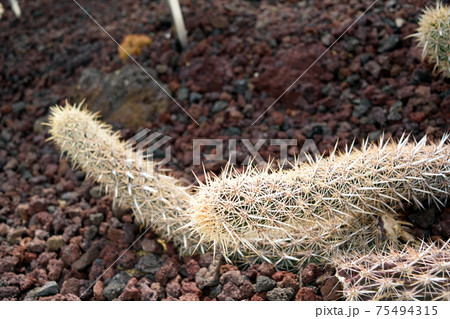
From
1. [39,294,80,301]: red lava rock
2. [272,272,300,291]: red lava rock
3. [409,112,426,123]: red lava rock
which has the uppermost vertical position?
[409,112,426,123]: red lava rock

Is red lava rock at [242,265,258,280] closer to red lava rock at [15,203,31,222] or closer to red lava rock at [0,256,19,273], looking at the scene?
red lava rock at [0,256,19,273]

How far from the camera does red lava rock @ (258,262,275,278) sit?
2158mm

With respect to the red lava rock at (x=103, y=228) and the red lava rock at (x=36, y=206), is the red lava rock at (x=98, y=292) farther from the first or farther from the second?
the red lava rock at (x=36, y=206)

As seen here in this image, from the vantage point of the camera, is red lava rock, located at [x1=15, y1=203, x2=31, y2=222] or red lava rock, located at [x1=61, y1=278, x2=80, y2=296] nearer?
red lava rock, located at [x1=61, y1=278, x2=80, y2=296]

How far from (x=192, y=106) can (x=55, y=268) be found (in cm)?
163

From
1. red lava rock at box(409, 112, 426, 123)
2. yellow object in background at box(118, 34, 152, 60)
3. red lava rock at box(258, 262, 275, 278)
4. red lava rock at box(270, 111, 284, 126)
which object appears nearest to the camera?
red lava rock at box(258, 262, 275, 278)

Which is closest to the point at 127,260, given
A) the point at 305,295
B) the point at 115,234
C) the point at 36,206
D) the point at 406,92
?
the point at 115,234

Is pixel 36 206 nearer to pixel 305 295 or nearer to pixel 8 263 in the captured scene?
pixel 8 263

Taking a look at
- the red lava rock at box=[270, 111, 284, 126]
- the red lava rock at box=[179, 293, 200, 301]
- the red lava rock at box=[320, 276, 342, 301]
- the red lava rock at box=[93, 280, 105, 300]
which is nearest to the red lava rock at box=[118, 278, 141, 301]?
the red lava rock at box=[93, 280, 105, 300]

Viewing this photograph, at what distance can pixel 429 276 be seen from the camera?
161cm

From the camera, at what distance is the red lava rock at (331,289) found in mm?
1924

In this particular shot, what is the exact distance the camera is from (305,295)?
1.95 m

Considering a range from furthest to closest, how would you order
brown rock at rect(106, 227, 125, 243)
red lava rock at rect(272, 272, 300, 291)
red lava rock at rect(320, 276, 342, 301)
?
brown rock at rect(106, 227, 125, 243) < red lava rock at rect(272, 272, 300, 291) < red lava rock at rect(320, 276, 342, 301)
